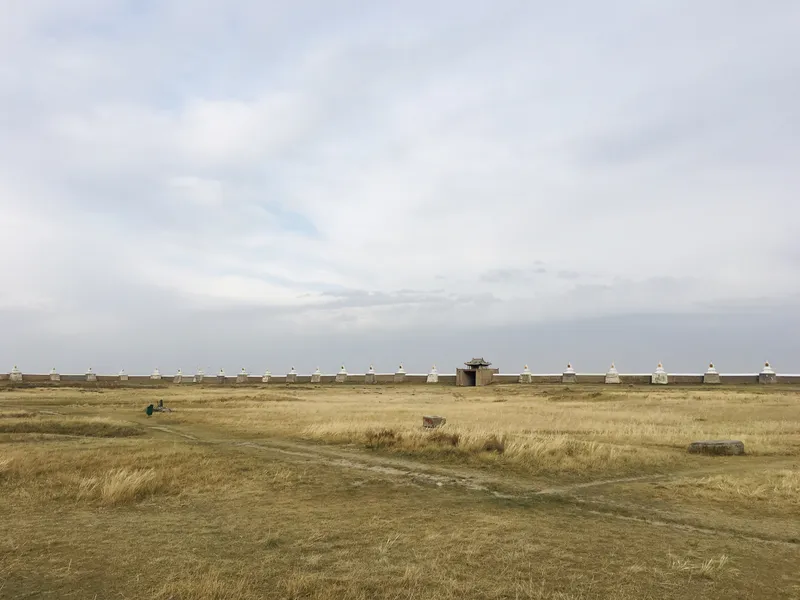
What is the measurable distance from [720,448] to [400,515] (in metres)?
12.9

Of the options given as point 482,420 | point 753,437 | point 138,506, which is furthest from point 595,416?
point 138,506

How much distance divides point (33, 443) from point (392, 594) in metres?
19.6

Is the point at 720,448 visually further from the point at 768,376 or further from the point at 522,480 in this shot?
the point at 768,376

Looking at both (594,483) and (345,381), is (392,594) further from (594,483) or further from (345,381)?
(345,381)

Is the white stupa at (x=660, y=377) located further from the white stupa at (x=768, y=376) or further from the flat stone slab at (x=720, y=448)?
the flat stone slab at (x=720, y=448)

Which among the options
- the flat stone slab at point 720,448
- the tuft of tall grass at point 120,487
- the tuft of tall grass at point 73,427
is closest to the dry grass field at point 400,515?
the tuft of tall grass at point 120,487

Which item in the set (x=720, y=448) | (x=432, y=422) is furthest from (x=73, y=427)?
(x=720, y=448)

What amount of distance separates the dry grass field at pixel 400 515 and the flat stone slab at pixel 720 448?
0.43 m

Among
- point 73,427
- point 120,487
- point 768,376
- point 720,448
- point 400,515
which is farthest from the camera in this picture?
point 768,376

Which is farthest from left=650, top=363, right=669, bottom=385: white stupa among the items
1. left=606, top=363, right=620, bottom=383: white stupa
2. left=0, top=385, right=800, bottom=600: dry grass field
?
left=0, top=385, right=800, bottom=600: dry grass field

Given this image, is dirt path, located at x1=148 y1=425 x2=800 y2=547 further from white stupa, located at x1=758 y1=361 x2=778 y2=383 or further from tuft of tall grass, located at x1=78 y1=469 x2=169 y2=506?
white stupa, located at x1=758 y1=361 x2=778 y2=383

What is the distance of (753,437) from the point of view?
70.3 feet

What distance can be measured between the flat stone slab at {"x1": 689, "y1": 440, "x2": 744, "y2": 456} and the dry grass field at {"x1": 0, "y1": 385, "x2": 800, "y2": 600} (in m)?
0.43

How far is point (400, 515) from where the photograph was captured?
1126 centimetres
